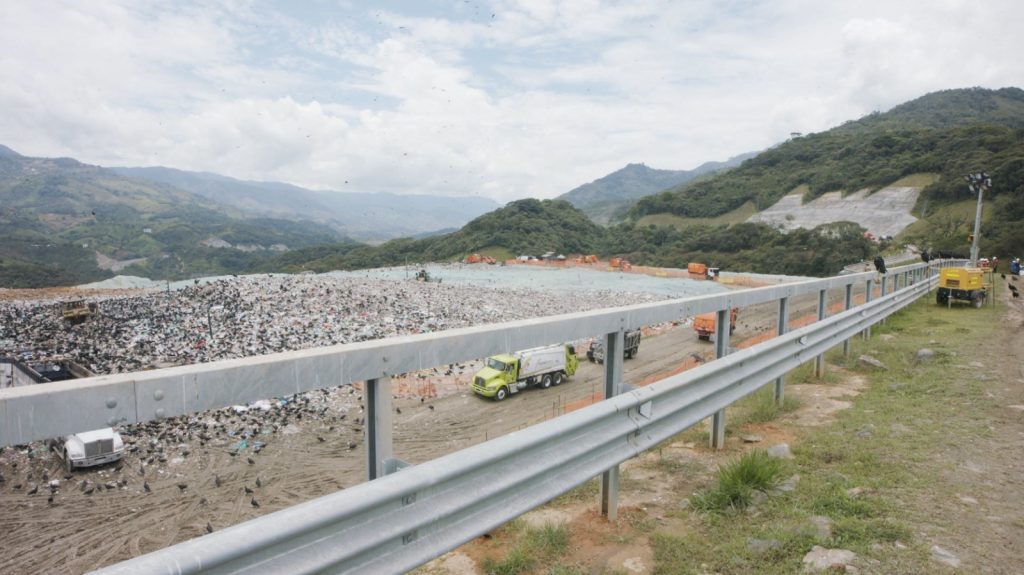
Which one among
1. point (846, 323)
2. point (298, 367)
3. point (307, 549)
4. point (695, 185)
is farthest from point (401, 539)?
point (695, 185)

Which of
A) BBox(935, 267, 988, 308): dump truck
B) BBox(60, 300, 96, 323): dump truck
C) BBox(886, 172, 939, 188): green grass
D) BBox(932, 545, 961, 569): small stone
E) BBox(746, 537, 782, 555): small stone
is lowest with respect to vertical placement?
BBox(60, 300, 96, 323): dump truck

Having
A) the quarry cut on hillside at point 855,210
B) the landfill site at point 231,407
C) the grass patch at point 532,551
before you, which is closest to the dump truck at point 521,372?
the landfill site at point 231,407

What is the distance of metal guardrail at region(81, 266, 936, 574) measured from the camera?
4.56 ft

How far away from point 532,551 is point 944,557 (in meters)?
2.06

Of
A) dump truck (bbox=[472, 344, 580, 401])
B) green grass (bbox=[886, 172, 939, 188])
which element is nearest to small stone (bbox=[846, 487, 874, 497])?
dump truck (bbox=[472, 344, 580, 401])

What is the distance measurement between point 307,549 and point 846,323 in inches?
264

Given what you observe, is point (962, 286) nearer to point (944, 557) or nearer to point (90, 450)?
point (944, 557)

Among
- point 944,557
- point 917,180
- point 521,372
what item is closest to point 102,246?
point 521,372

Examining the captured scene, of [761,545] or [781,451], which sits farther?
[781,451]

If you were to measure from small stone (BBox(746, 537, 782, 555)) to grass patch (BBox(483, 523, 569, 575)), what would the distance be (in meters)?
0.97

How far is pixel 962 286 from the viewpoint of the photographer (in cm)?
1355

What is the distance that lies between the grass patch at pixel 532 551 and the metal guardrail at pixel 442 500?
25.8 inches

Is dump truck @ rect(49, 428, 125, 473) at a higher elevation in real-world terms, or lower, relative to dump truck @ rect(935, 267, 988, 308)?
lower

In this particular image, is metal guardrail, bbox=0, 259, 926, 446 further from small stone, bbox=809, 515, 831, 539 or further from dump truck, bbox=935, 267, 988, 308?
dump truck, bbox=935, 267, 988, 308
